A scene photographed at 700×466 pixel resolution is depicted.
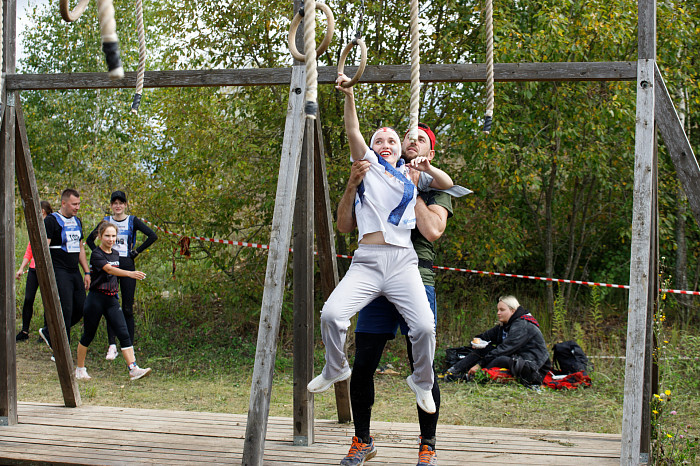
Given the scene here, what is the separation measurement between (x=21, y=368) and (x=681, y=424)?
19.0ft

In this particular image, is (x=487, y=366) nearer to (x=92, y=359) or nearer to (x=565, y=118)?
(x=565, y=118)

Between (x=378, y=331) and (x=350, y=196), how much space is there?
64 cm

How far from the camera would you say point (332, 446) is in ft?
12.5

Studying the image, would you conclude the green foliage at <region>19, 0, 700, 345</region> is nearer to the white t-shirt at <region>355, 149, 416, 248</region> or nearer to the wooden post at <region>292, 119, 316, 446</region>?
the wooden post at <region>292, 119, 316, 446</region>

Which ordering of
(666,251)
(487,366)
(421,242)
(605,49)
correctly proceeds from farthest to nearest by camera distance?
(666,251) < (605,49) < (487,366) < (421,242)

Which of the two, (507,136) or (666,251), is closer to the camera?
(507,136)

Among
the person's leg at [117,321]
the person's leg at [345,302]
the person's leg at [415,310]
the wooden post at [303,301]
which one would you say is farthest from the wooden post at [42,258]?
the person's leg at [415,310]

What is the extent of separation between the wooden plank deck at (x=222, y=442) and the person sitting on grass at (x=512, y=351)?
2045 mm

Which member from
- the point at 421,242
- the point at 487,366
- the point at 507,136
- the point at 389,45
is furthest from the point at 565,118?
the point at 421,242

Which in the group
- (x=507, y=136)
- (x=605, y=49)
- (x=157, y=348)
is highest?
(x=605, y=49)

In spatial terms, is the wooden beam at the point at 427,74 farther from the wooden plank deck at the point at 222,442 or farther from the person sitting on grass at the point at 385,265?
the wooden plank deck at the point at 222,442

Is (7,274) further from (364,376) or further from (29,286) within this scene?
(29,286)

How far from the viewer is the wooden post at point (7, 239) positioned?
412 centimetres

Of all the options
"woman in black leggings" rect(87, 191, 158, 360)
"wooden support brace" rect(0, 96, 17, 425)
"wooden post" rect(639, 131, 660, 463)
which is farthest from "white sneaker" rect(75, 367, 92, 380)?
"wooden post" rect(639, 131, 660, 463)
